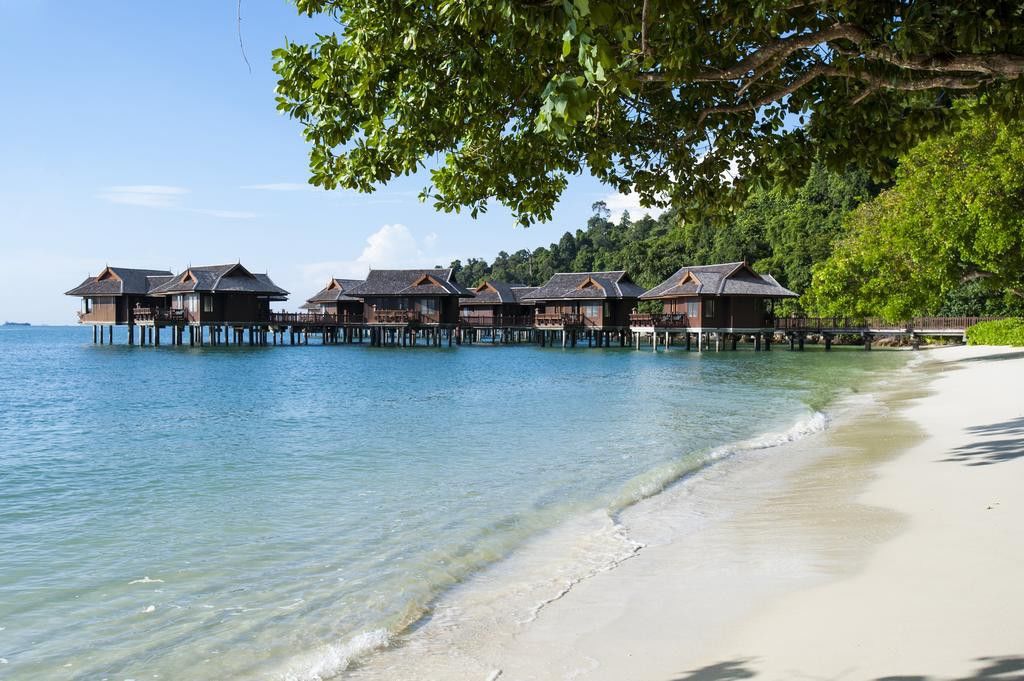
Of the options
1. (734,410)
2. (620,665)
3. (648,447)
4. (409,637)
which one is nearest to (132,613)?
(409,637)

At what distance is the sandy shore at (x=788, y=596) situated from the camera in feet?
14.3

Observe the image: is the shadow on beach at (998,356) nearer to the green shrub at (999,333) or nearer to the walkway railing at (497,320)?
the green shrub at (999,333)

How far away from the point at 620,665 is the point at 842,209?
6454 cm

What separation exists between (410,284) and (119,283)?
2262 cm

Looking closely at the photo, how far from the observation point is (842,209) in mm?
61875

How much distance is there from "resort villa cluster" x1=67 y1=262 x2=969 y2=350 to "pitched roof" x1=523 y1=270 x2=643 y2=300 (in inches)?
3.9

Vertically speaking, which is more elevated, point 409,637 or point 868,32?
point 868,32

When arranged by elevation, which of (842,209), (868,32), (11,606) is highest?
(842,209)

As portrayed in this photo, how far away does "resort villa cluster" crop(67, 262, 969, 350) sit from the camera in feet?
164

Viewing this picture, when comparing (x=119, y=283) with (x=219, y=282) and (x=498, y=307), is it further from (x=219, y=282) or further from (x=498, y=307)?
(x=498, y=307)

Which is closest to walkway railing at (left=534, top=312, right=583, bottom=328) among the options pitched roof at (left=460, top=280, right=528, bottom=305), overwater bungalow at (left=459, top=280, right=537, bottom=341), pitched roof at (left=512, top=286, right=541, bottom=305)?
pitched roof at (left=512, top=286, right=541, bottom=305)

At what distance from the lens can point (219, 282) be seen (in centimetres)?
5491

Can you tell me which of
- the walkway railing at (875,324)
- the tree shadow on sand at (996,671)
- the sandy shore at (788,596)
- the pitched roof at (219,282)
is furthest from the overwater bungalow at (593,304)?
the tree shadow on sand at (996,671)

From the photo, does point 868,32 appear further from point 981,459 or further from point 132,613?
point 132,613
